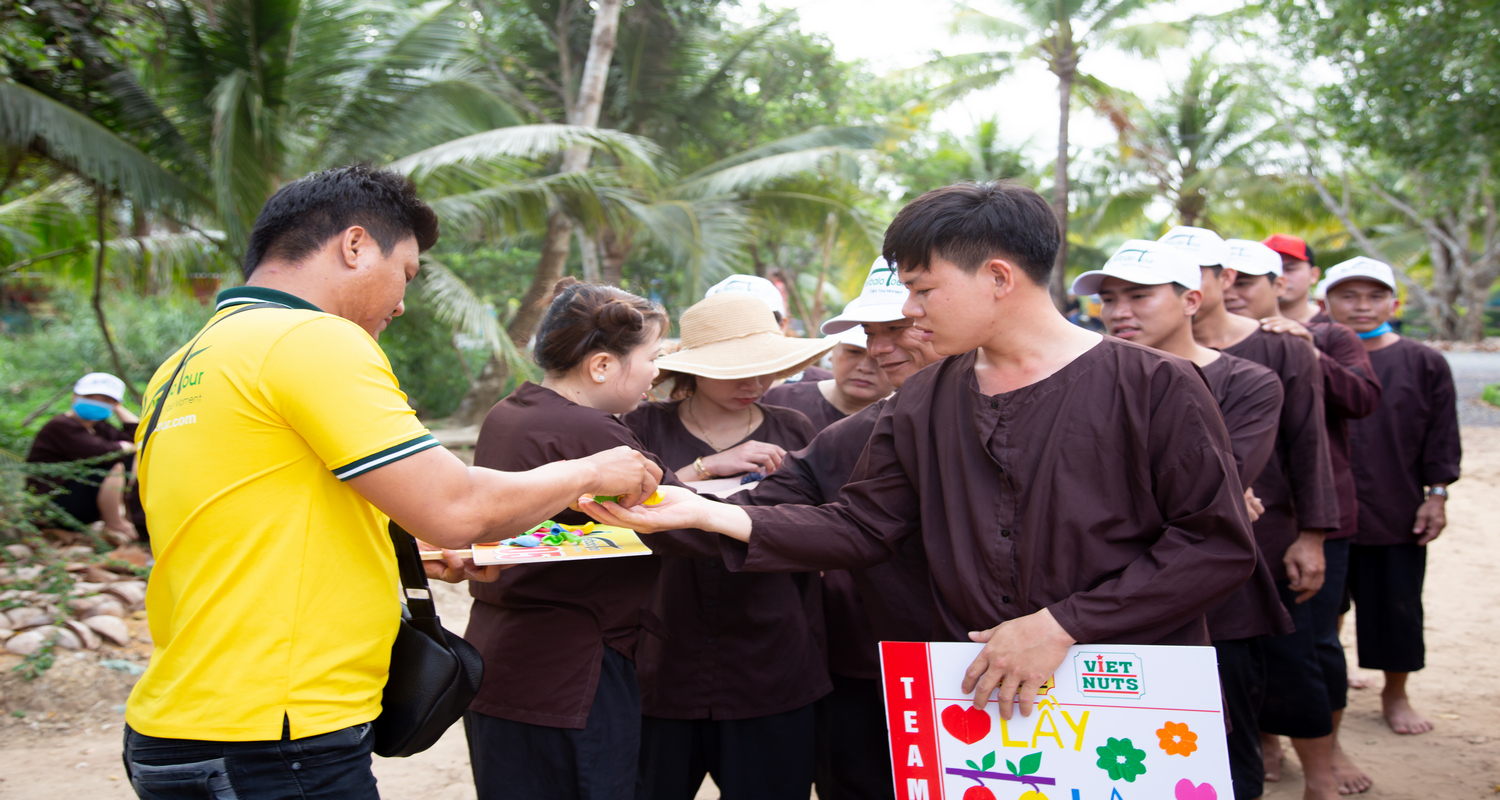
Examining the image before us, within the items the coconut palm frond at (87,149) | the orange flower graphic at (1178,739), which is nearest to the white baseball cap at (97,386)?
the coconut palm frond at (87,149)

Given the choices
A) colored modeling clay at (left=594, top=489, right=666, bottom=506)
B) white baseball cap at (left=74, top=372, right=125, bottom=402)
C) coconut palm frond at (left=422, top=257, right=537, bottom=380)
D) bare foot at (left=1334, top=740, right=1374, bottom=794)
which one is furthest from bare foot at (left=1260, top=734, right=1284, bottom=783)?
white baseball cap at (left=74, top=372, right=125, bottom=402)

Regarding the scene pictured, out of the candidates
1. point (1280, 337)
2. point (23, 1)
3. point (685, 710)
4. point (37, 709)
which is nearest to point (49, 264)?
point (23, 1)

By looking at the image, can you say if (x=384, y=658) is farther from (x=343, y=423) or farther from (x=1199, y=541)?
(x=1199, y=541)

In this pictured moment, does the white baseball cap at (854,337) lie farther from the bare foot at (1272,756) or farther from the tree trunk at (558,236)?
the tree trunk at (558,236)

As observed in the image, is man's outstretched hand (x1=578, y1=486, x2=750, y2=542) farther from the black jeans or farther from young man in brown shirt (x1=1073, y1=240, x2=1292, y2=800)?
young man in brown shirt (x1=1073, y1=240, x2=1292, y2=800)

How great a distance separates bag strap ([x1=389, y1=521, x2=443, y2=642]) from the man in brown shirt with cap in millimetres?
1134

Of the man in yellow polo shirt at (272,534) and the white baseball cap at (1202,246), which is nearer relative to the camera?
the man in yellow polo shirt at (272,534)

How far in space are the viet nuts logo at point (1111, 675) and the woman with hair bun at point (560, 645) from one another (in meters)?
0.98

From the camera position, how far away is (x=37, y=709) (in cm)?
545

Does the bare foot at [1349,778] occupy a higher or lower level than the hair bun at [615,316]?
lower

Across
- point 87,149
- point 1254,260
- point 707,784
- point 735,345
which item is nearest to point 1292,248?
point 1254,260

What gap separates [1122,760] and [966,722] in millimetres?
305

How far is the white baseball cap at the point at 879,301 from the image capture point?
3.38 m

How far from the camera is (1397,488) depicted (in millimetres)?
4930
